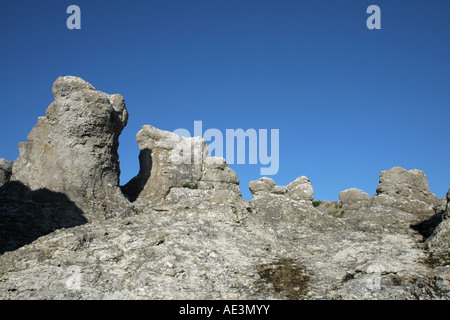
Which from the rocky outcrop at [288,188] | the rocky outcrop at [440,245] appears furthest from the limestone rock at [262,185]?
the rocky outcrop at [440,245]

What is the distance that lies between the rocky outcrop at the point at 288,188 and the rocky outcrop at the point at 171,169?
1488 millimetres

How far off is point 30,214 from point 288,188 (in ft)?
48.2

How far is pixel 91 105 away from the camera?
66.7 ft

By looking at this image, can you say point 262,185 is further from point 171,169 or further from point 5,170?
point 5,170

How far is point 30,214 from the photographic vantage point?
17594 mm

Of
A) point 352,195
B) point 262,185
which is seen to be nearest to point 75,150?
point 262,185

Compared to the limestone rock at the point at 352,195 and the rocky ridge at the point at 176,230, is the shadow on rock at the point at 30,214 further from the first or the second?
the limestone rock at the point at 352,195

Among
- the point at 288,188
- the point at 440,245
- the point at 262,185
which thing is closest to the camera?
the point at 440,245

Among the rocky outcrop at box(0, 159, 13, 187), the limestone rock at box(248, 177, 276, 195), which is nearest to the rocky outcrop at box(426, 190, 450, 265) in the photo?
the limestone rock at box(248, 177, 276, 195)

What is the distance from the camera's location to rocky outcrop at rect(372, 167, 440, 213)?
21447 mm

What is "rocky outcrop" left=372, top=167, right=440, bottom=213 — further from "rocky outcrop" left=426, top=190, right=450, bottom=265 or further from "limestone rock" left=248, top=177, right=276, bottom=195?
"rocky outcrop" left=426, top=190, right=450, bottom=265
